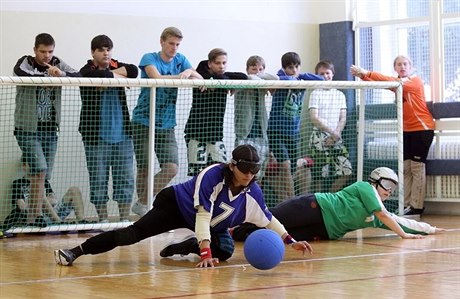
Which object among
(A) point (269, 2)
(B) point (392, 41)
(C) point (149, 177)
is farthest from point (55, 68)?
(B) point (392, 41)

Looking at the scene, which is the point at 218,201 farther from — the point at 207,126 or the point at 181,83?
the point at 207,126

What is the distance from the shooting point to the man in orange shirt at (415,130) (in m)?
10.2

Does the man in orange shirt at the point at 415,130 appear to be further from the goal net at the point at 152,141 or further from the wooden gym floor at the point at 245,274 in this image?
the wooden gym floor at the point at 245,274

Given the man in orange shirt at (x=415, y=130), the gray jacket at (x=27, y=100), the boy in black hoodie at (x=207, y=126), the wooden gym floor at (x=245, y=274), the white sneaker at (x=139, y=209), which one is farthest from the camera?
the man in orange shirt at (x=415, y=130)

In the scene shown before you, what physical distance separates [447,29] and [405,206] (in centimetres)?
205

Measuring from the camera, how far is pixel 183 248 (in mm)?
6422

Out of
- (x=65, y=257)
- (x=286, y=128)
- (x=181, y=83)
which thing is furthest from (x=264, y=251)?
(x=286, y=128)

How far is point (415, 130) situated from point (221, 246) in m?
4.58

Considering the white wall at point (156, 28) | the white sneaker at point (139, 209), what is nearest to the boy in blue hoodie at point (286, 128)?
the white sneaker at point (139, 209)

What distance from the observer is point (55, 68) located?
8227mm

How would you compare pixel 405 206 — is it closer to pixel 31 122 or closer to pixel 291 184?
pixel 291 184

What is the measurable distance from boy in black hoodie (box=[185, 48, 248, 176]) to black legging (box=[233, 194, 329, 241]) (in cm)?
146

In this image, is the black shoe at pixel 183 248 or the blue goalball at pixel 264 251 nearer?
the blue goalball at pixel 264 251

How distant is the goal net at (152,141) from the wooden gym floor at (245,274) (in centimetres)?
102
